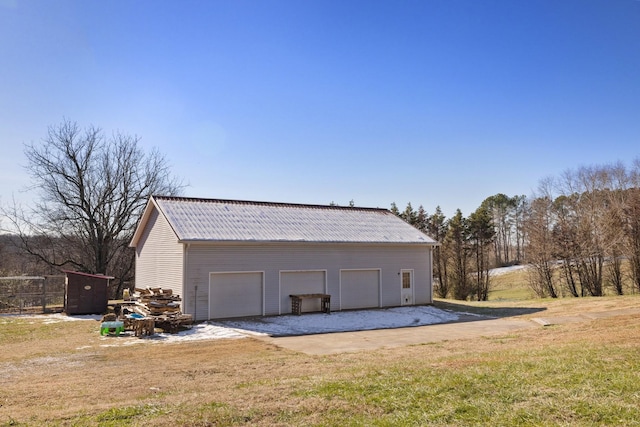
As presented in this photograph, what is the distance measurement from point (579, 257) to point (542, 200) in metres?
5.81

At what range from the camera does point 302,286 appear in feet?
67.6

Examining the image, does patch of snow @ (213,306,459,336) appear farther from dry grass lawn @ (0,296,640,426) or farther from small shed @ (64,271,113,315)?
small shed @ (64,271,113,315)

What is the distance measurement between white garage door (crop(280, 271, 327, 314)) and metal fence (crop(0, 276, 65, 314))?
1124 cm

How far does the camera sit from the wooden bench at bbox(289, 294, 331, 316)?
19.8 metres

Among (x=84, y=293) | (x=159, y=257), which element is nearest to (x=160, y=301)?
(x=159, y=257)

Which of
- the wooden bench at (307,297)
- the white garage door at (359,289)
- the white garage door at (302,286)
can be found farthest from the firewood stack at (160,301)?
the white garage door at (359,289)

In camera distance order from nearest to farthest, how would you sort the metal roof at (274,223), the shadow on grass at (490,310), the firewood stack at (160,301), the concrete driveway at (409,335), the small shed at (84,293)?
the concrete driveway at (409,335) → the firewood stack at (160,301) → the metal roof at (274,223) → the small shed at (84,293) → the shadow on grass at (490,310)

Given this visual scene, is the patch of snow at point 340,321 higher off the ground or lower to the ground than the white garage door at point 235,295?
lower

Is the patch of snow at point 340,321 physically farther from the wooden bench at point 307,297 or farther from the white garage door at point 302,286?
the white garage door at point 302,286

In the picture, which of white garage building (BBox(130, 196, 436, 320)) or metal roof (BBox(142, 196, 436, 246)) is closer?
white garage building (BBox(130, 196, 436, 320))

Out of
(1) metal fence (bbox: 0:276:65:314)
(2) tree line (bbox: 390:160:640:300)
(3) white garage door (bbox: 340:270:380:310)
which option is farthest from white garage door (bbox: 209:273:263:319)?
(2) tree line (bbox: 390:160:640:300)

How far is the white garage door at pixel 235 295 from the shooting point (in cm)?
1838

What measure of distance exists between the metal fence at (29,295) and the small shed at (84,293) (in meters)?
1.99

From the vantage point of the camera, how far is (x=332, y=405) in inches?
228
